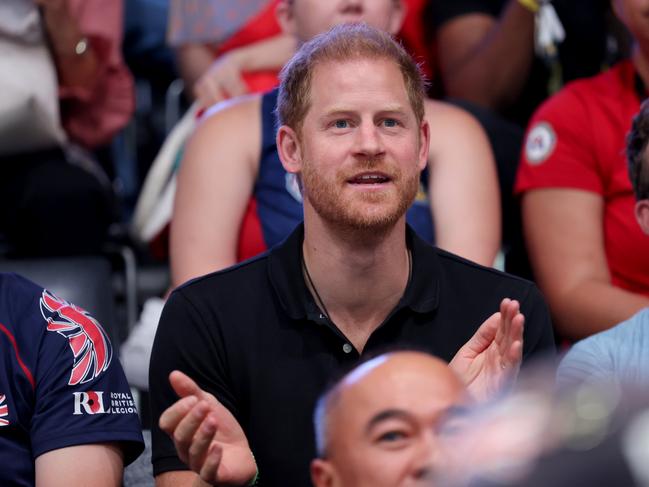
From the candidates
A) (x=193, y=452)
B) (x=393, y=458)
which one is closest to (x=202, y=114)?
(x=193, y=452)

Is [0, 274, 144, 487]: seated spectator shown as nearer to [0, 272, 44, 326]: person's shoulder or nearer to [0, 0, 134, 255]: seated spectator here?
[0, 272, 44, 326]: person's shoulder

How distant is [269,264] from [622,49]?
1.68 metres

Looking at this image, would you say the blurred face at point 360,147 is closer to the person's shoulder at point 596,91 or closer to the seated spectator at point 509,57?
the person's shoulder at point 596,91

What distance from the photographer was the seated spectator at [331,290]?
1.98 m

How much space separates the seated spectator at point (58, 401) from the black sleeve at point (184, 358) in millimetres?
68

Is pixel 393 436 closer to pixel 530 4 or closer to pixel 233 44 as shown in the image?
pixel 530 4

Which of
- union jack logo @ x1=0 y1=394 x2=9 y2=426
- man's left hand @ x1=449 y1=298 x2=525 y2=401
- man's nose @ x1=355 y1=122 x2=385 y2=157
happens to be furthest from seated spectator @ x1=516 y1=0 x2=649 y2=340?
union jack logo @ x1=0 y1=394 x2=9 y2=426

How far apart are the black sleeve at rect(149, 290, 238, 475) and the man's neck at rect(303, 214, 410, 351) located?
0.20m

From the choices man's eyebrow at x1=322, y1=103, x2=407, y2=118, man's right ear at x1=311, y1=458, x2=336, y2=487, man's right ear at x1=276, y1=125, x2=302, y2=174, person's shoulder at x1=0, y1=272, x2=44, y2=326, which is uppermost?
man's eyebrow at x1=322, y1=103, x2=407, y2=118

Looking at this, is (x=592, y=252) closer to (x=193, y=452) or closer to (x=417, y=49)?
(x=417, y=49)

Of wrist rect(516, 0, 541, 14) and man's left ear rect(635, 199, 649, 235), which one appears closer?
man's left ear rect(635, 199, 649, 235)

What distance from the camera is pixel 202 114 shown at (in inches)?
124

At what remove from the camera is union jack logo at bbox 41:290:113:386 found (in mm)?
1912

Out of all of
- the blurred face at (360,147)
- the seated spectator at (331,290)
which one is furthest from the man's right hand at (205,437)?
the blurred face at (360,147)
